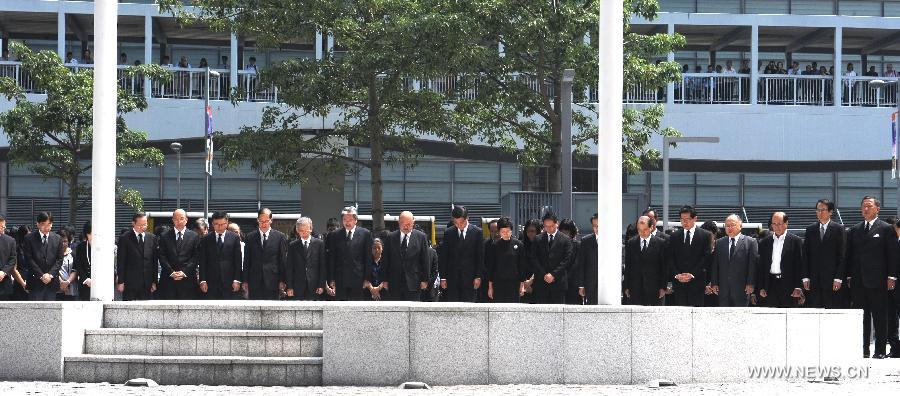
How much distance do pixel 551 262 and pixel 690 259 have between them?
169cm

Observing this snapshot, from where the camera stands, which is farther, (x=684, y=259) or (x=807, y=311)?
(x=684, y=259)

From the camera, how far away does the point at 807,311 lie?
13234mm

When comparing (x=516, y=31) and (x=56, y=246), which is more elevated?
(x=516, y=31)

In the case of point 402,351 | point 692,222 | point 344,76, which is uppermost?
point 344,76

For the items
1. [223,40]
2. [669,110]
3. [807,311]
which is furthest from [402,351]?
[223,40]

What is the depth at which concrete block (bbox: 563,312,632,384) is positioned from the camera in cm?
1242

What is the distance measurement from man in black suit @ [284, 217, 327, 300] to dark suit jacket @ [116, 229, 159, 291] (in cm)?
153

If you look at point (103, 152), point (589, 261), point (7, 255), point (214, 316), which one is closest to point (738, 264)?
point (589, 261)

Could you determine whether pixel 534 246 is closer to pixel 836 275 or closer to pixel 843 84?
pixel 836 275

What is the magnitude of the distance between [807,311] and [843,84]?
37.7m

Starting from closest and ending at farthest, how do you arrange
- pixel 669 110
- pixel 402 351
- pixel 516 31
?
pixel 402 351 < pixel 516 31 < pixel 669 110

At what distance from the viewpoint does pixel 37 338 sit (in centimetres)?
1273

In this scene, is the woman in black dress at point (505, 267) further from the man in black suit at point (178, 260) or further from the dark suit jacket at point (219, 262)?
the man in black suit at point (178, 260)

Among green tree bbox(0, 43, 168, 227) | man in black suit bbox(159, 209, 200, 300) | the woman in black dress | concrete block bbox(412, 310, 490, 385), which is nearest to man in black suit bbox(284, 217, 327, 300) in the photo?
man in black suit bbox(159, 209, 200, 300)
